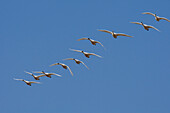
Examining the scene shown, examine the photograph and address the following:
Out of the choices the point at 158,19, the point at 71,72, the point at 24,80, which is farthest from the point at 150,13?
the point at 24,80

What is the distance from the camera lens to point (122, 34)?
267ft

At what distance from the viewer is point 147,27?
83.7 m

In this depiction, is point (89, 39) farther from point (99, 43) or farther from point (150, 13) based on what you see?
point (150, 13)

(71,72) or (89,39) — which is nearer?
(71,72)

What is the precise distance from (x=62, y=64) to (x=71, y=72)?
8071 mm

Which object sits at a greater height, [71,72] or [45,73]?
[45,73]

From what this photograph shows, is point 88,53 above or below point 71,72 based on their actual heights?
above

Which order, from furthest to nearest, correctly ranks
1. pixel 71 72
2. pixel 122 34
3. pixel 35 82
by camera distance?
pixel 35 82 < pixel 122 34 < pixel 71 72

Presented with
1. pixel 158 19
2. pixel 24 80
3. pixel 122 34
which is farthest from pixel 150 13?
pixel 24 80

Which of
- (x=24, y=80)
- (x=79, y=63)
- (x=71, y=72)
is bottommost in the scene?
(x=71, y=72)

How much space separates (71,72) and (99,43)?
746 cm

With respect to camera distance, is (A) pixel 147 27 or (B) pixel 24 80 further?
(B) pixel 24 80

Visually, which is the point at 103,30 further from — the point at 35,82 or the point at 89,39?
the point at 35,82

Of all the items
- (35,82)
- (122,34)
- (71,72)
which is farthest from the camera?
(35,82)
